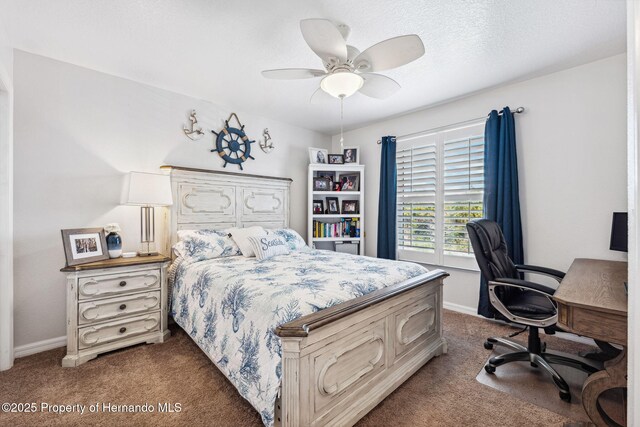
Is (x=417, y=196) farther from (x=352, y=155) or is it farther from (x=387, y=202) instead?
(x=352, y=155)

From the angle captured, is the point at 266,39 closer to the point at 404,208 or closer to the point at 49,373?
the point at 404,208

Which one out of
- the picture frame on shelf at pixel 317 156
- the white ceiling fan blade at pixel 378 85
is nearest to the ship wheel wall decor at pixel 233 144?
the picture frame on shelf at pixel 317 156

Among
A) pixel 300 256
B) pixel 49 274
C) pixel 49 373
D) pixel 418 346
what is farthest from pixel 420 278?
pixel 49 274

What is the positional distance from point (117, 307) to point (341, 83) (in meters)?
2.53

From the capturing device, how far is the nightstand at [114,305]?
7.11 feet

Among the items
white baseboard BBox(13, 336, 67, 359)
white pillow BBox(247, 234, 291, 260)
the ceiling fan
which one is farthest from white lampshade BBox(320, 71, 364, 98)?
white baseboard BBox(13, 336, 67, 359)

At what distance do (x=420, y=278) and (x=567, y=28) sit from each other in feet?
6.85

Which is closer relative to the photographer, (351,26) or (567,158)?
(351,26)

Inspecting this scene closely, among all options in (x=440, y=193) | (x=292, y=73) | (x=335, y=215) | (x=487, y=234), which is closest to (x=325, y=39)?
(x=292, y=73)

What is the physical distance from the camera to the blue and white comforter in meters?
1.47

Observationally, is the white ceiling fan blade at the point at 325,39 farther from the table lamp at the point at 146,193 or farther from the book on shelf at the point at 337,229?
the book on shelf at the point at 337,229

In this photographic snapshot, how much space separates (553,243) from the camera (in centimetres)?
273

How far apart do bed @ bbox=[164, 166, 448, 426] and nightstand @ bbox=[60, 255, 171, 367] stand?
19 centimetres

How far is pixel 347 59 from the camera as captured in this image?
6.45ft
